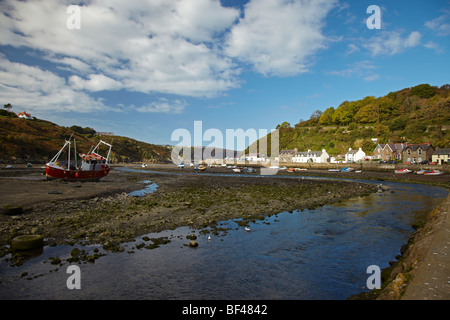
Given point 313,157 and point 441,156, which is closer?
point 441,156

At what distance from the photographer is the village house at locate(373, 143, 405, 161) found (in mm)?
87469

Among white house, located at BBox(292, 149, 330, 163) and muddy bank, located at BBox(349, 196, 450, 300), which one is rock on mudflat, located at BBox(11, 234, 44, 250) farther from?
white house, located at BBox(292, 149, 330, 163)

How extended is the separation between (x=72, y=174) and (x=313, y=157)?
10541cm

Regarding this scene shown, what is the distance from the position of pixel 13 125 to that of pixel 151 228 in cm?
14390

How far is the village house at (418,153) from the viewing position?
7494cm

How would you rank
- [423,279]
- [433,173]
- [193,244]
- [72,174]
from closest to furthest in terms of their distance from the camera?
[423,279] < [193,244] < [72,174] < [433,173]

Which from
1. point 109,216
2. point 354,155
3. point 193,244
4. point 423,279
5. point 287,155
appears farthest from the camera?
point 287,155

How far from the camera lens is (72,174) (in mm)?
43625
